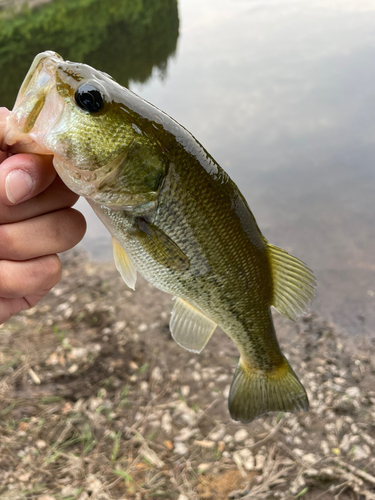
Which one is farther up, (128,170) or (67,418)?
(128,170)

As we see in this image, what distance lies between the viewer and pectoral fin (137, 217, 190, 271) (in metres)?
1.57

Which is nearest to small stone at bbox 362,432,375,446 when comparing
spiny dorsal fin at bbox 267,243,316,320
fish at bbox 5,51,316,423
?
fish at bbox 5,51,316,423

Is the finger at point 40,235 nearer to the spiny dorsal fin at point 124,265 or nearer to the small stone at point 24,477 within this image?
the spiny dorsal fin at point 124,265

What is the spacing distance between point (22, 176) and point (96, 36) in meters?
20.1

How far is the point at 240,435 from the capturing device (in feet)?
10.4

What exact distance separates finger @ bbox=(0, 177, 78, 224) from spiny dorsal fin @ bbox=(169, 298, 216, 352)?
0.79 metres

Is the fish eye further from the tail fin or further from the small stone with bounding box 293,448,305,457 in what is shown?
the small stone with bounding box 293,448,305,457

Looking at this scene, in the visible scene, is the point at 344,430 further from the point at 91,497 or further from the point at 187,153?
the point at 187,153

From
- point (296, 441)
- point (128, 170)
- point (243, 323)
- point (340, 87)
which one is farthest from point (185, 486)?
point (340, 87)

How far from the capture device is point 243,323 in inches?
76.9

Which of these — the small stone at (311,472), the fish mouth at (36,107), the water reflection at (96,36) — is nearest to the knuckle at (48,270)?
the fish mouth at (36,107)

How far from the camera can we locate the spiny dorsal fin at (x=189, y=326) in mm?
2012

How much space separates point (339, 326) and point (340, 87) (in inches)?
329

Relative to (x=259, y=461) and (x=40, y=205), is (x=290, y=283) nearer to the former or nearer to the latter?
(x=40, y=205)
